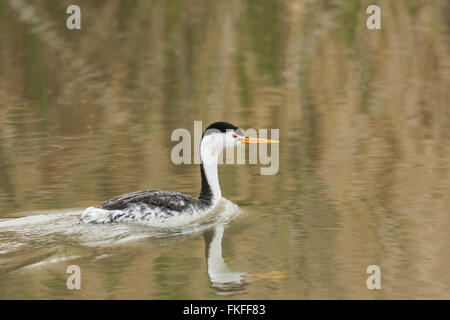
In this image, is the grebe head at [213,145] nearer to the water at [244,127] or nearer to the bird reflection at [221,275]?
the water at [244,127]

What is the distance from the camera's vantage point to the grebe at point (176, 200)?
→ 8867 millimetres

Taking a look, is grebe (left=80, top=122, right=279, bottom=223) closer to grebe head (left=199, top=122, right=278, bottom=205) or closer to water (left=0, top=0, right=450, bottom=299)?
grebe head (left=199, top=122, right=278, bottom=205)

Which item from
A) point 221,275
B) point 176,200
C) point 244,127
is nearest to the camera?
point 221,275

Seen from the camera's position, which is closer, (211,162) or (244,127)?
(211,162)

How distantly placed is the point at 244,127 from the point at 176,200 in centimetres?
426

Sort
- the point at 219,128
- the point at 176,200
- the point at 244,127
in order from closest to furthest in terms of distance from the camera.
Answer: the point at 176,200 < the point at 219,128 < the point at 244,127

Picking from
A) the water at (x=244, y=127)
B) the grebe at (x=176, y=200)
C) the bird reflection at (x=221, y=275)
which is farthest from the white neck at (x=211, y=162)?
the bird reflection at (x=221, y=275)

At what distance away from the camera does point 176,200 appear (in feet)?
30.5

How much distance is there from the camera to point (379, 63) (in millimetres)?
17562

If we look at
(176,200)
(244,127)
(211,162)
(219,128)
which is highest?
(219,128)

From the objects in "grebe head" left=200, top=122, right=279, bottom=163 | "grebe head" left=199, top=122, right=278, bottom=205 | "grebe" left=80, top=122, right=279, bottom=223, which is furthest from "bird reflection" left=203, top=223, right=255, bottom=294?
"grebe head" left=200, top=122, right=279, bottom=163

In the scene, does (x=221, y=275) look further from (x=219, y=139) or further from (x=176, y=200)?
(x=219, y=139)

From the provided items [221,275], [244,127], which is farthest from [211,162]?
[244,127]
